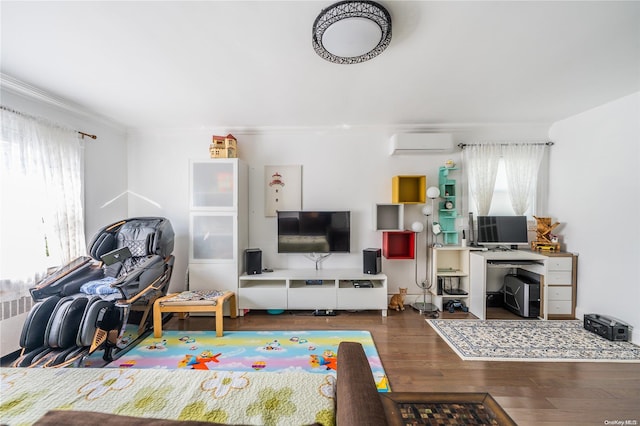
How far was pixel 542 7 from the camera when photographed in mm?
1369

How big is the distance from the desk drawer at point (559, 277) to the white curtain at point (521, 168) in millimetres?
806

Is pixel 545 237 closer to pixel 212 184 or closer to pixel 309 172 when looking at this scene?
pixel 309 172

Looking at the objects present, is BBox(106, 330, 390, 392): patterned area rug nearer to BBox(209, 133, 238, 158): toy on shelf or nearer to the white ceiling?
BBox(209, 133, 238, 158): toy on shelf

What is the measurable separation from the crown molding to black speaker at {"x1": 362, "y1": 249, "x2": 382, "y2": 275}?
3658 mm

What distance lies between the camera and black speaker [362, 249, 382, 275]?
3.07m

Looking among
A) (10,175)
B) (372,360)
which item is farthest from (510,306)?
(10,175)

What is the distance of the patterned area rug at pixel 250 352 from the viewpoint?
201cm

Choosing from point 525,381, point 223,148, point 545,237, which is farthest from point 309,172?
point 545,237

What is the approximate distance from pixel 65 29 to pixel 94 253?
2.02 m

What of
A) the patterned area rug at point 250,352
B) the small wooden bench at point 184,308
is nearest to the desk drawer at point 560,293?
the patterned area rug at point 250,352

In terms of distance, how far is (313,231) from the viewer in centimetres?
323

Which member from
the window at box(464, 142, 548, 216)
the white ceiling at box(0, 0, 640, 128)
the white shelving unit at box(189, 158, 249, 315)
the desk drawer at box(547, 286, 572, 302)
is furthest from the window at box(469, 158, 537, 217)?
the white shelving unit at box(189, 158, 249, 315)

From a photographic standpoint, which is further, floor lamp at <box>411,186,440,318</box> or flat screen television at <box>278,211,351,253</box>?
flat screen television at <box>278,211,351,253</box>

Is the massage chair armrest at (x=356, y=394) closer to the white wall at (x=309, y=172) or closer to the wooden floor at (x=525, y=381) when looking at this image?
the wooden floor at (x=525, y=381)
